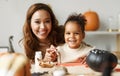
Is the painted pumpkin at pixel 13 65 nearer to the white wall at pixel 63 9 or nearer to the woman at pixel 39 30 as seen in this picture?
the woman at pixel 39 30

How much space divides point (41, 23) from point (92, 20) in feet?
2.80

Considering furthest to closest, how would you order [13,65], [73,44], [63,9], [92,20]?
[63,9] → [92,20] → [73,44] → [13,65]

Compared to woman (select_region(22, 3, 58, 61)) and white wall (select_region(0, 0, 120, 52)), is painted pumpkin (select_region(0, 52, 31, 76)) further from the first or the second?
white wall (select_region(0, 0, 120, 52))

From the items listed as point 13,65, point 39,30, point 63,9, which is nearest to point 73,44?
point 39,30

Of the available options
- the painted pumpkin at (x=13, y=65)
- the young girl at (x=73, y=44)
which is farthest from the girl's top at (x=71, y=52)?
the painted pumpkin at (x=13, y=65)

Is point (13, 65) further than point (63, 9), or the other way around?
point (63, 9)

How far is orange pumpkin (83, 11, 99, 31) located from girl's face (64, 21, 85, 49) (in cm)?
75

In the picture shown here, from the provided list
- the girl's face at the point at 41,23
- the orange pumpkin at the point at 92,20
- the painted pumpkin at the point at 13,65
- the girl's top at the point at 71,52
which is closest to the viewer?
the painted pumpkin at the point at 13,65

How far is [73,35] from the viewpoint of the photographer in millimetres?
1661

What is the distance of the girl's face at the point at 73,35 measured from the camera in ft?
5.41

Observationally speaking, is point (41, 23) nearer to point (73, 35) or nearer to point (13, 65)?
point (73, 35)

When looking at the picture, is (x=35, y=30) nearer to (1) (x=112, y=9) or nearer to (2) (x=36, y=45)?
(2) (x=36, y=45)

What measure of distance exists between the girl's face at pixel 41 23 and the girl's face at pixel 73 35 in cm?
13

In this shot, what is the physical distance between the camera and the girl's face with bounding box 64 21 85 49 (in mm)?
1647
